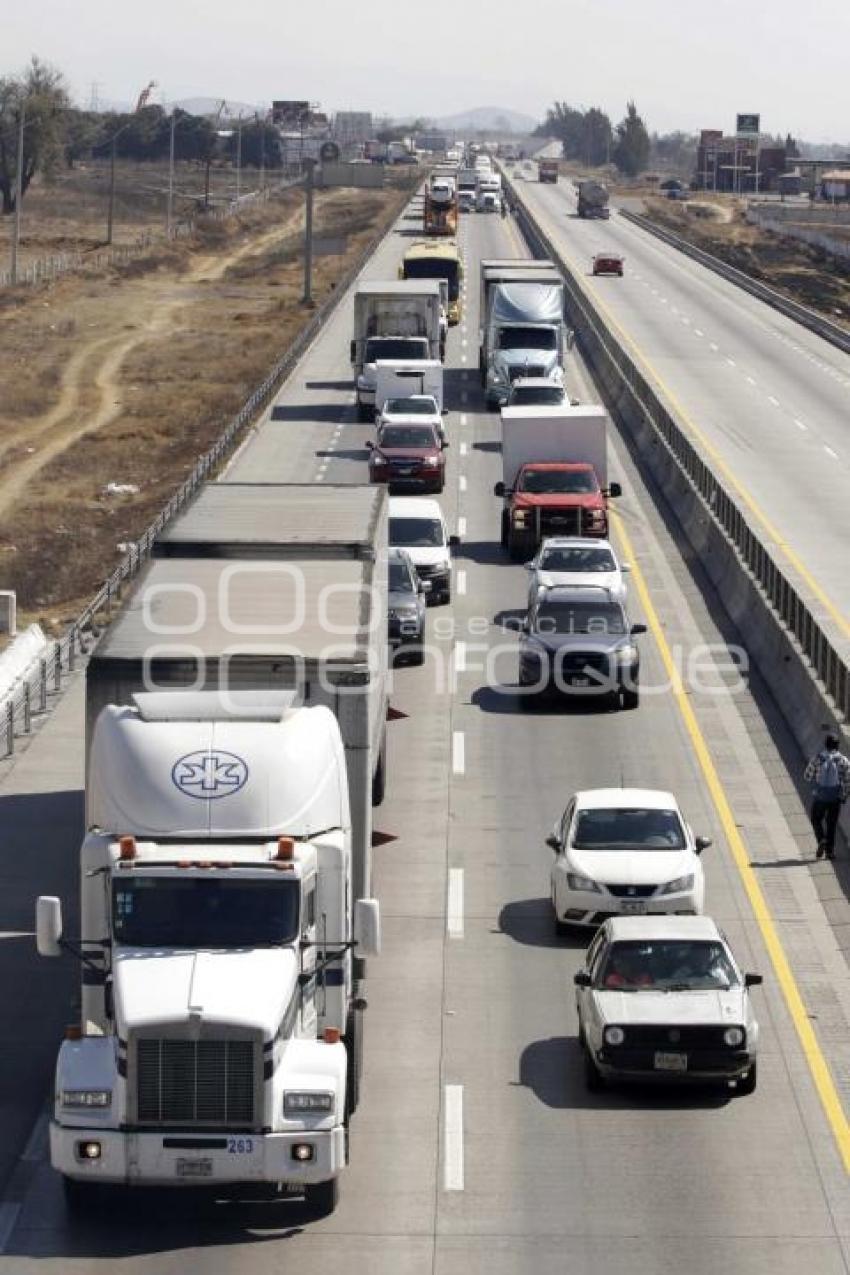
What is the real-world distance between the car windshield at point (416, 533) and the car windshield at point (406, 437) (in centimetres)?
1146

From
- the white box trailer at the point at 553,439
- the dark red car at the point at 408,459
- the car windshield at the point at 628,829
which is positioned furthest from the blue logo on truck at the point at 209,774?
the dark red car at the point at 408,459

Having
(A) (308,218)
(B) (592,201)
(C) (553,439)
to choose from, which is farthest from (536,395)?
(B) (592,201)

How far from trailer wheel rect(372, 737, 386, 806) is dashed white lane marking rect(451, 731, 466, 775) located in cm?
196

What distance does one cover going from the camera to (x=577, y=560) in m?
39.7

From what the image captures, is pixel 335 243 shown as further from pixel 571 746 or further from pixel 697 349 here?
pixel 571 746

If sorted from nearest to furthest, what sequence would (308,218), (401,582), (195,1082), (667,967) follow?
(195,1082) → (667,967) → (401,582) → (308,218)

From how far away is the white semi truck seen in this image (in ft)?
55.2

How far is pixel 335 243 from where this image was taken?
120 metres

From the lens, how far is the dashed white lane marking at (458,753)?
1236 inches

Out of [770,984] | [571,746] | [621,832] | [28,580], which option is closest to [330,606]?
[621,832]

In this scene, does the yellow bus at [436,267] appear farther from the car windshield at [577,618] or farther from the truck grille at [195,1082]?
the truck grille at [195,1082]

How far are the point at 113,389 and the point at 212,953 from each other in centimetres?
7069

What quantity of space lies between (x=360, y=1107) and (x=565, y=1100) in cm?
164

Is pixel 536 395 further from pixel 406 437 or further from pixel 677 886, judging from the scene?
pixel 677 886
